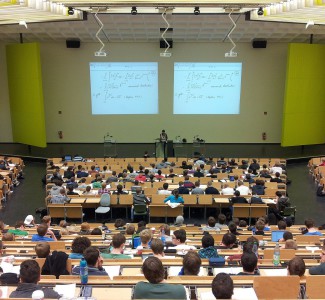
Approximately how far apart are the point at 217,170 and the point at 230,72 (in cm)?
763

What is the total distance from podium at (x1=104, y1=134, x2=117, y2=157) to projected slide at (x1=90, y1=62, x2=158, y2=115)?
1.34 meters

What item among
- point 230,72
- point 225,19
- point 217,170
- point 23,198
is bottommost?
point 23,198

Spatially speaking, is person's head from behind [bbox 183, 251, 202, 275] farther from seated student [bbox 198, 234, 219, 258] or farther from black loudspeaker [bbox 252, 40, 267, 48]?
black loudspeaker [bbox 252, 40, 267, 48]

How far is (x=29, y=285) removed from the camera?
4277 mm

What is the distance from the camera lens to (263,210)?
11008 mm

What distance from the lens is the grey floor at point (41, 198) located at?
1205 cm

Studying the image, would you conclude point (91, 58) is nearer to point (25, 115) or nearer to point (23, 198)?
point (25, 115)

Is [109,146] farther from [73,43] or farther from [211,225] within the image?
[211,225]

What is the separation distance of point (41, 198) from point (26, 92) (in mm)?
7328

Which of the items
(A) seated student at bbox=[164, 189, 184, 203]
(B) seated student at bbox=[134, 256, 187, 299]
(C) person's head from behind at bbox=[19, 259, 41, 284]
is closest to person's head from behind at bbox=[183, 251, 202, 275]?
(B) seated student at bbox=[134, 256, 187, 299]

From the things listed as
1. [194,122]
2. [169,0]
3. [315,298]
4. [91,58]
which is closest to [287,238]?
[315,298]

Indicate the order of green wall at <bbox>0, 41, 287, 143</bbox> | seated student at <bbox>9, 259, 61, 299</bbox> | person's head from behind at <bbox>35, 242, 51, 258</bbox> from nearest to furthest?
1. seated student at <bbox>9, 259, 61, 299</bbox>
2. person's head from behind at <bbox>35, 242, 51, 258</bbox>
3. green wall at <bbox>0, 41, 287, 143</bbox>

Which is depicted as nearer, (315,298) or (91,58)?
(315,298)

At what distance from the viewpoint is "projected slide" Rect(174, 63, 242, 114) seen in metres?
19.9
